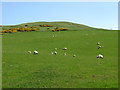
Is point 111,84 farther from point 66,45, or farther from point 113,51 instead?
point 66,45

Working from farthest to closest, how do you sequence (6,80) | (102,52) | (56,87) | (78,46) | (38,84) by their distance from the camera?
(78,46), (102,52), (6,80), (38,84), (56,87)

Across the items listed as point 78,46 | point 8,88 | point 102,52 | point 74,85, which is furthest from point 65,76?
point 78,46

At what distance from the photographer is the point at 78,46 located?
43.7 metres

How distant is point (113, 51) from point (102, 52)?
288cm

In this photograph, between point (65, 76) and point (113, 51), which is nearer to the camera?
point (65, 76)

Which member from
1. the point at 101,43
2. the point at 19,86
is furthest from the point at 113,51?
the point at 19,86

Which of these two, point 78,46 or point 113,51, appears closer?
point 113,51

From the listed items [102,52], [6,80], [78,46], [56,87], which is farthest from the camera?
[78,46]

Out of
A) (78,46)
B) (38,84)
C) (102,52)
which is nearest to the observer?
(38,84)

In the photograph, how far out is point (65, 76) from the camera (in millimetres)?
17938

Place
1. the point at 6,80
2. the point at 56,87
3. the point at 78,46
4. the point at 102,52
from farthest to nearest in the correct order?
the point at 78,46
the point at 102,52
the point at 6,80
the point at 56,87

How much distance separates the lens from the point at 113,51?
37938mm

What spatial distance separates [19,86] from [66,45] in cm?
3134

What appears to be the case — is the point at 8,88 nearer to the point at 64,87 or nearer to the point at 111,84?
the point at 64,87
